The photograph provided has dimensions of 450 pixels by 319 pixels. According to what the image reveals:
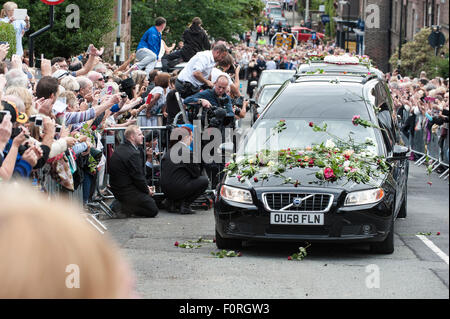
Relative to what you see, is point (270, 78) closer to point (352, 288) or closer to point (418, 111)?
point (418, 111)

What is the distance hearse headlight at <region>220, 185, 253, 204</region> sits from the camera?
9570 millimetres

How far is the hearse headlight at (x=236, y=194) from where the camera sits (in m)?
9.57

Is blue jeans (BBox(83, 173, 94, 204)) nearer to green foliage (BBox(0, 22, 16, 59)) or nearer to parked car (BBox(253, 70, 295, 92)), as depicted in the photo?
green foliage (BBox(0, 22, 16, 59))

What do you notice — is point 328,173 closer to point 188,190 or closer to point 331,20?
point 188,190

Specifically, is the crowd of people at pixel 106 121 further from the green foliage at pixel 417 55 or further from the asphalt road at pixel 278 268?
the green foliage at pixel 417 55

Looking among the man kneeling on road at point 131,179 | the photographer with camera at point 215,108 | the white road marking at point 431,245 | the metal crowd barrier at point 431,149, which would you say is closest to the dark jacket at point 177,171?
the man kneeling on road at point 131,179

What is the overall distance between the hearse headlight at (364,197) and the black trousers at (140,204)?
3815 mm

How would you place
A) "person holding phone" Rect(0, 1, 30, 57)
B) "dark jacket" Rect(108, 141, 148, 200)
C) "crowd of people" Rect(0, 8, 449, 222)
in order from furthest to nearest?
"person holding phone" Rect(0, 1, 30, 57)
"dark jacket" Rect(108, 141, 148, 200)
"crowd of people" Rect(0, 8, 449, 222)

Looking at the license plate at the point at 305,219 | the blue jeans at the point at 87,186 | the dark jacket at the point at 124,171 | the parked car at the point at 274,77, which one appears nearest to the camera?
the license plate at the point at 305,219

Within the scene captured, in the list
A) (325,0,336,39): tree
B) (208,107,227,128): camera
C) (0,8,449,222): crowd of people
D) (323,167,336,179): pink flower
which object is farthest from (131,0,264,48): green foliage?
(325,0,336,39): tree

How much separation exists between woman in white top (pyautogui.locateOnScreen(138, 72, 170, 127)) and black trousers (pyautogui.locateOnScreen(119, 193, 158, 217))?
3.16 m

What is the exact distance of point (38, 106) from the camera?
9734 millimetres

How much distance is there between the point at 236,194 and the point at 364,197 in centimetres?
131

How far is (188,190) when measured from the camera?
13.1 m
